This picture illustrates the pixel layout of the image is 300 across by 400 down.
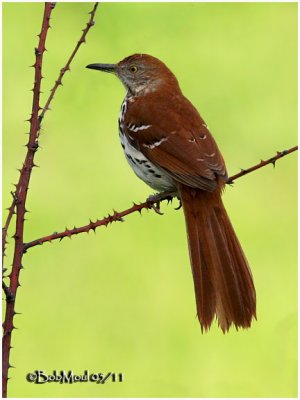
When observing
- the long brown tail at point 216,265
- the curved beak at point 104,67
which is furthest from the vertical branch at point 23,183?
the curved beak at point 104,67

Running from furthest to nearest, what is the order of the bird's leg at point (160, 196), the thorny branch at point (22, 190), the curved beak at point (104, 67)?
the curved beak at point (104, 67) < the bird's leg at point (160, 196) < the thorny branch at point (22, 190)

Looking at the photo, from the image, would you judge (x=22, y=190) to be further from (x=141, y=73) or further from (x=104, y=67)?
(x=141, y=73)

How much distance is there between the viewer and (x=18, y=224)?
113 inches

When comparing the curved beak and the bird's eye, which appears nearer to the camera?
the curved beak

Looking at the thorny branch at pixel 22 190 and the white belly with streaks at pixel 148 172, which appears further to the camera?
the white belly with streaks at pixel 148 172

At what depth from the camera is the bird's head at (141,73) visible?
4879 millimetres

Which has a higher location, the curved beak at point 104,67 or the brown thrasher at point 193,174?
the curved beak at point 104,67

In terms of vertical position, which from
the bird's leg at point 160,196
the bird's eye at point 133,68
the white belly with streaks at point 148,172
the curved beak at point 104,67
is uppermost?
the bird's eye at point 133,68

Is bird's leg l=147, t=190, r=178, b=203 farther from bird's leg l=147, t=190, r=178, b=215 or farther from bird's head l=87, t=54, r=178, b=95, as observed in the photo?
bird's head l=87, t=54, r=178, b=95

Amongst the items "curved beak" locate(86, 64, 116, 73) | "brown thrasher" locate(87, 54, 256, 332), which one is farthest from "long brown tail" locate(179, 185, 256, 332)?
"curved beak" locate(86, 64, 116, 73)

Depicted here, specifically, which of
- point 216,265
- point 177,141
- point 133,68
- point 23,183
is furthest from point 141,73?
point 23,183

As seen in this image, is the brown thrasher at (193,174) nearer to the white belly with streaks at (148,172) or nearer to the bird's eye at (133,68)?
the white belly with streaks at (148,172)

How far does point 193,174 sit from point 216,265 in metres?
0.50

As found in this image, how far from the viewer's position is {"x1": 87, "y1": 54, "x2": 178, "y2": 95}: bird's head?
488 cm
